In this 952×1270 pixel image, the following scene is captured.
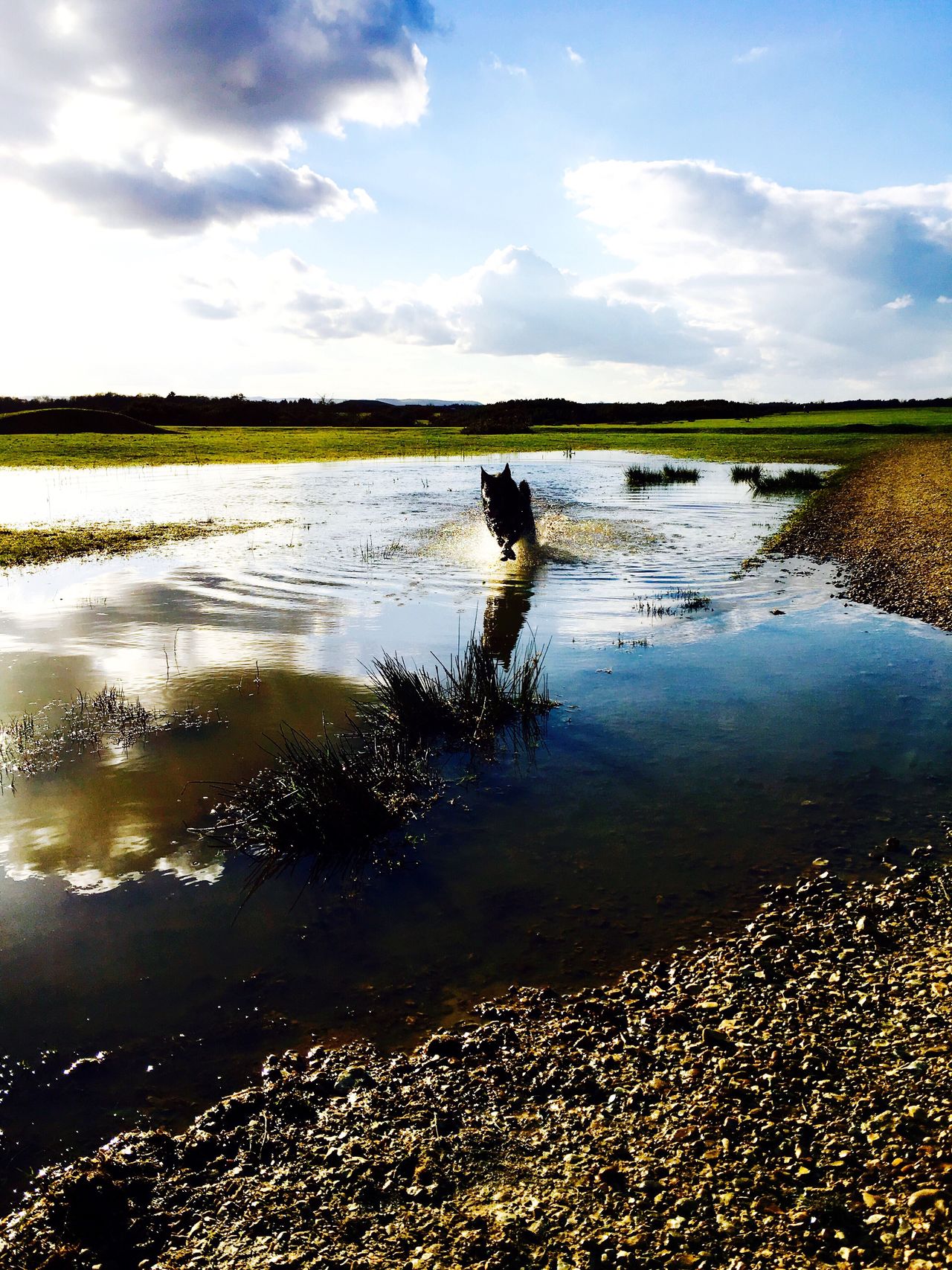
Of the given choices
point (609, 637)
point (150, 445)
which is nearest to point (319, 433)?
point (150, 445)

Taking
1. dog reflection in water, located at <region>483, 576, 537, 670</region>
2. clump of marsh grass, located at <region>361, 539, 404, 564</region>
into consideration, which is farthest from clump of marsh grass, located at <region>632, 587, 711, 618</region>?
clump of marsh grass, located at <region>361, 539, 404, 564</region>

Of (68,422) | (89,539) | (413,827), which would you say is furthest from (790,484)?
(68,422)

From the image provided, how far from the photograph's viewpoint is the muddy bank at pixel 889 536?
14.1 m

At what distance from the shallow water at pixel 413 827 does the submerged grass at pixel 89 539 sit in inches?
141

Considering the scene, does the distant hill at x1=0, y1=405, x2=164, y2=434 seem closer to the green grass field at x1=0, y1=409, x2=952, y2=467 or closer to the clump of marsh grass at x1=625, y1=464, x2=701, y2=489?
the green grass field at x1=0, y1=409, x2=952, y2=467

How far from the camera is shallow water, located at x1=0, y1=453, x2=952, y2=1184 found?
4527mm

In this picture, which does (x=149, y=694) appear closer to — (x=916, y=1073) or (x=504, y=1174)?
(x=504, y=1174)

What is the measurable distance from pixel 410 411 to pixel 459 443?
46.6 m

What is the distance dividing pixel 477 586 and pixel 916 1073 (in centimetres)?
1327

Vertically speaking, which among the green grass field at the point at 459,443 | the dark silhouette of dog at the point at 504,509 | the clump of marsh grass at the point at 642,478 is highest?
the green grass field at the point at 459,443

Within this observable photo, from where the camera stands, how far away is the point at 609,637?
12.1 metres

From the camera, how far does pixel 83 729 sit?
838 centimetres

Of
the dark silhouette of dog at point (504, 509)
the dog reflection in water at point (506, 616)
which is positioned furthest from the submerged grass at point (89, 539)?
the dog reflection in water at point (506, 616)

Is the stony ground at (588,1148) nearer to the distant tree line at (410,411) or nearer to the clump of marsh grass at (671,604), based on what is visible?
the clump of marsh grass at (671,604)
